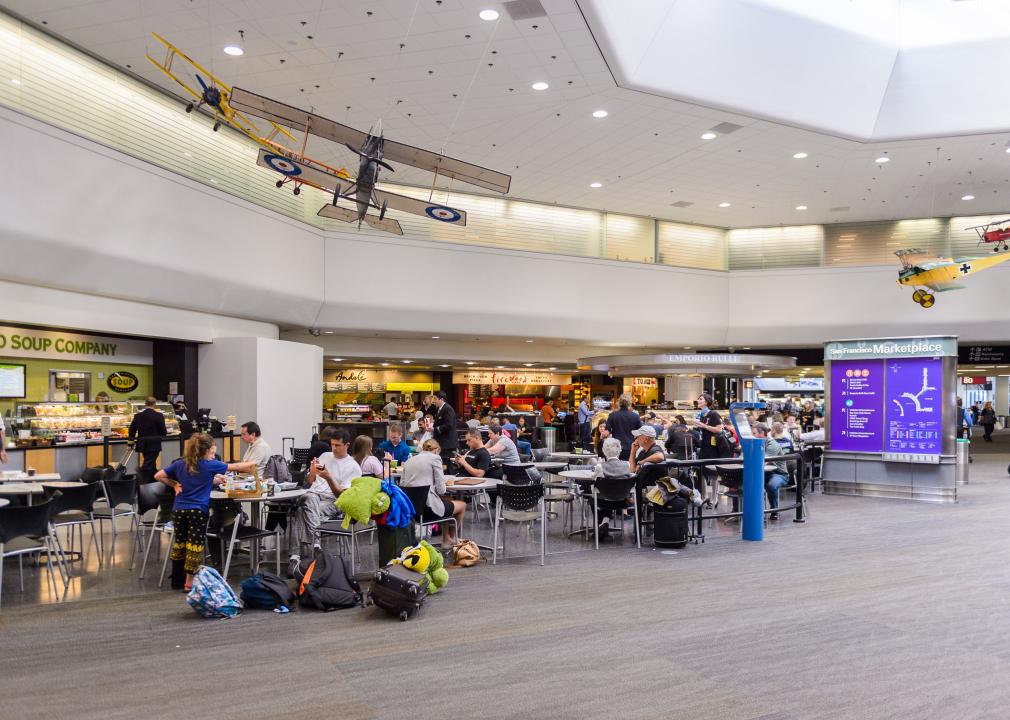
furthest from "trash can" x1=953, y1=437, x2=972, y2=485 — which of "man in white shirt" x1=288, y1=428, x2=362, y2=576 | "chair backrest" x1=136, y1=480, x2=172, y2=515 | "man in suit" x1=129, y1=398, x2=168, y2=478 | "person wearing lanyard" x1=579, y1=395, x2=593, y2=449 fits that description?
"man in suit" x1=129, y1=398, x2=168, y2=478

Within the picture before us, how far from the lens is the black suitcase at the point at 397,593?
5.15m

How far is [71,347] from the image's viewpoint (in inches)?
464

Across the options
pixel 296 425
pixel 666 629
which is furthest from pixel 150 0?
pixel 666 629

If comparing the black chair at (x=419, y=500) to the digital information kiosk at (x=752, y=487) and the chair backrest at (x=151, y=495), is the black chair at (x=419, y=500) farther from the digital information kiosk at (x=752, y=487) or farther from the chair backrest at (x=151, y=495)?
the digital information kiosk at (x=752, y=487)

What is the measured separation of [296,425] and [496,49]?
7686 millimetres

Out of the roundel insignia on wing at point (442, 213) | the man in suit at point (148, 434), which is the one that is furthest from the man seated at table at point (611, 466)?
the man in suit at point (148, 434)

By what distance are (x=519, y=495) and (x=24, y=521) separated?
4046 mm

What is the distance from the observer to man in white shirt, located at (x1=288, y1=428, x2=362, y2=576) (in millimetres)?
6469

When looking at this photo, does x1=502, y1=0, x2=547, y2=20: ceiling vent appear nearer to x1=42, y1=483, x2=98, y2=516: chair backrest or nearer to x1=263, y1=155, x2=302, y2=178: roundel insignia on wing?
x1=263, y1=155, x2=302, y2=178: roundel insignia on wing

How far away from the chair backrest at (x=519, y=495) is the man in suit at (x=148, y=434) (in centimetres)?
570

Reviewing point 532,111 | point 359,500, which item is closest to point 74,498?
point 359,500

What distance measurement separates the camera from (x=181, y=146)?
11.9m

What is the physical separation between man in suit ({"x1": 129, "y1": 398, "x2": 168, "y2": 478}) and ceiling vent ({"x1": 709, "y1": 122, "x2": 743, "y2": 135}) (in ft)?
33.9

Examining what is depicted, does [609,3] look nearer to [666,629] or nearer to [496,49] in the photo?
[496,49]
